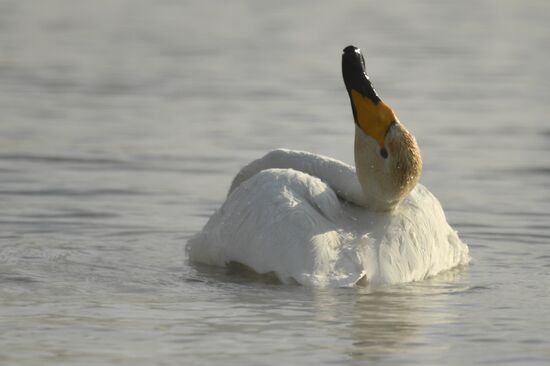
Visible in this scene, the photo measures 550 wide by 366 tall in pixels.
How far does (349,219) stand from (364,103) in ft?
2.36

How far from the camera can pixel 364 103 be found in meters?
9.48

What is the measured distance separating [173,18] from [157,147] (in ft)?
29.3

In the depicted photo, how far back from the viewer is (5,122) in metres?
15.2

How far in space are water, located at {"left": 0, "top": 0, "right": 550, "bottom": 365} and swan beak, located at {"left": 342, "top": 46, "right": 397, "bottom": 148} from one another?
97 centimetres

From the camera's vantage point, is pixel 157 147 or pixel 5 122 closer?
pixel 157 147

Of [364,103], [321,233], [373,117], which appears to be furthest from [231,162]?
[321,233]

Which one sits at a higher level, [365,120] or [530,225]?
[365,120]

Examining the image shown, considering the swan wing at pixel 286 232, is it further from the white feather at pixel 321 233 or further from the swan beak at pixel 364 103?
the swan beak at pixel 364 103

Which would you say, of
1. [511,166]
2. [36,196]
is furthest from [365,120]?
[511,166]

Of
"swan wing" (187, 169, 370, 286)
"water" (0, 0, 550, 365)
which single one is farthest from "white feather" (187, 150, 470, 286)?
"water" (0, 0, 550, 365)

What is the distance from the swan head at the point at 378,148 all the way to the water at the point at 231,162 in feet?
1.93

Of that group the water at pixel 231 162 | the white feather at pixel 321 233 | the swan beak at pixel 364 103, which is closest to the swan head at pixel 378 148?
the swan beak at pixel 364 103

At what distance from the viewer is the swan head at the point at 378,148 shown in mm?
9148

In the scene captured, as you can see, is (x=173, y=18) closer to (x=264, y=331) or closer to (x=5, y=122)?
(x=5, y=122)
